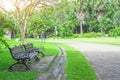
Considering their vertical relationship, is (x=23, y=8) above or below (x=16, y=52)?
above

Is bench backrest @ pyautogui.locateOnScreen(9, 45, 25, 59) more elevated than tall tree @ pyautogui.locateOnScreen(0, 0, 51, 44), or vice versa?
tall tree @ pyautogui.locateOnScreen(0, 0, 51, 44)

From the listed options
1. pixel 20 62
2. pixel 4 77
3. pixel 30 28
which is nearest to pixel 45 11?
pixel 30 28

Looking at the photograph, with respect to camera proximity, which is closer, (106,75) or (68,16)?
(106,75)

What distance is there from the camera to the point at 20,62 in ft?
46.1

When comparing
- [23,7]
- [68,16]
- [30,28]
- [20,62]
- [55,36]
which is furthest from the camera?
[68,16]

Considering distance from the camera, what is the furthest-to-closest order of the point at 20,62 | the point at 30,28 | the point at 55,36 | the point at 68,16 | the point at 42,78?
the point at 68,16 < the point at 55,36 < the point at 30,28 < the point at 20,62 < the point at 42,78

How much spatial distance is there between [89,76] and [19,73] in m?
2.78

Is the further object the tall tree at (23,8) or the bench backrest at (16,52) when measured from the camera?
the tall tree at (23,8)

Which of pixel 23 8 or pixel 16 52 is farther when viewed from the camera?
pixel 23 8

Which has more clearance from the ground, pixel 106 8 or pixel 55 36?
pixel 106 8

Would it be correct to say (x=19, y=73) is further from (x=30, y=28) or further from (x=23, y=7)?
(x=30, y=28)

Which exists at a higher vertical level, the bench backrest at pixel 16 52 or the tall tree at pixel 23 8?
the tall tree at pixel 23 8

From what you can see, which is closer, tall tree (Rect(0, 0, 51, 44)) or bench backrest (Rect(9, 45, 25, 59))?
bench backrest (Rect(9, 45, 25, 59))

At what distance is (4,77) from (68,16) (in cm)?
8340
